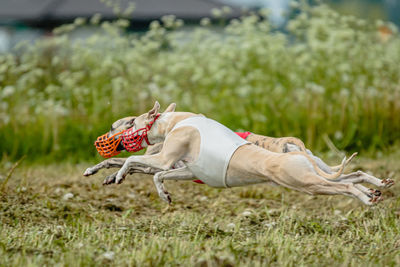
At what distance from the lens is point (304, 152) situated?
2.50 m

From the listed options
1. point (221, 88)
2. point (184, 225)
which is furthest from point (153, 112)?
point (221, 88)

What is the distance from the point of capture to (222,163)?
97.0 inches

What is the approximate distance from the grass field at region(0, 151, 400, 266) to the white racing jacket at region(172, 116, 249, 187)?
0.44m

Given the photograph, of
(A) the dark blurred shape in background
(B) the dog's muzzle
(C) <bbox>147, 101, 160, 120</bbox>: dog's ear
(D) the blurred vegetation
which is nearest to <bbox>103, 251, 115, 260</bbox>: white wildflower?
(B) the dog's muzzle

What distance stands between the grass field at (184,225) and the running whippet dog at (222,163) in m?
0.44

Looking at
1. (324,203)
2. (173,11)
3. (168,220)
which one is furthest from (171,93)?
(173,11)

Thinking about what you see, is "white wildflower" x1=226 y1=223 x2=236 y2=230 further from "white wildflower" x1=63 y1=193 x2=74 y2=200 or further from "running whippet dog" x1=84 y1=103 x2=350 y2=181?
"white wildflower" x1=63 y1=193 x2=74 y2=200

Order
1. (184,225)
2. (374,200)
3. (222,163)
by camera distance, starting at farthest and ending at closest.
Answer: (184,225) → (222,163) → (374,200)

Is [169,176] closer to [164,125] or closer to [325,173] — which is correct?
[164,125]

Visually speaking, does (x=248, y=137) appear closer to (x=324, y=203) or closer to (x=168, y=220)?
(x=168, y=220)

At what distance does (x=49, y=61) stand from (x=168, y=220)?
21.2 ft

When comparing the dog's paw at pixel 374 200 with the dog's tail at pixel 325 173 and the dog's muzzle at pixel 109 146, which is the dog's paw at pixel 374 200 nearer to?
the dog's tail at pixel 325 173

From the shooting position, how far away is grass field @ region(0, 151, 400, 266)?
2.83 metres

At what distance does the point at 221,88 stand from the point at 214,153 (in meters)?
6.48
